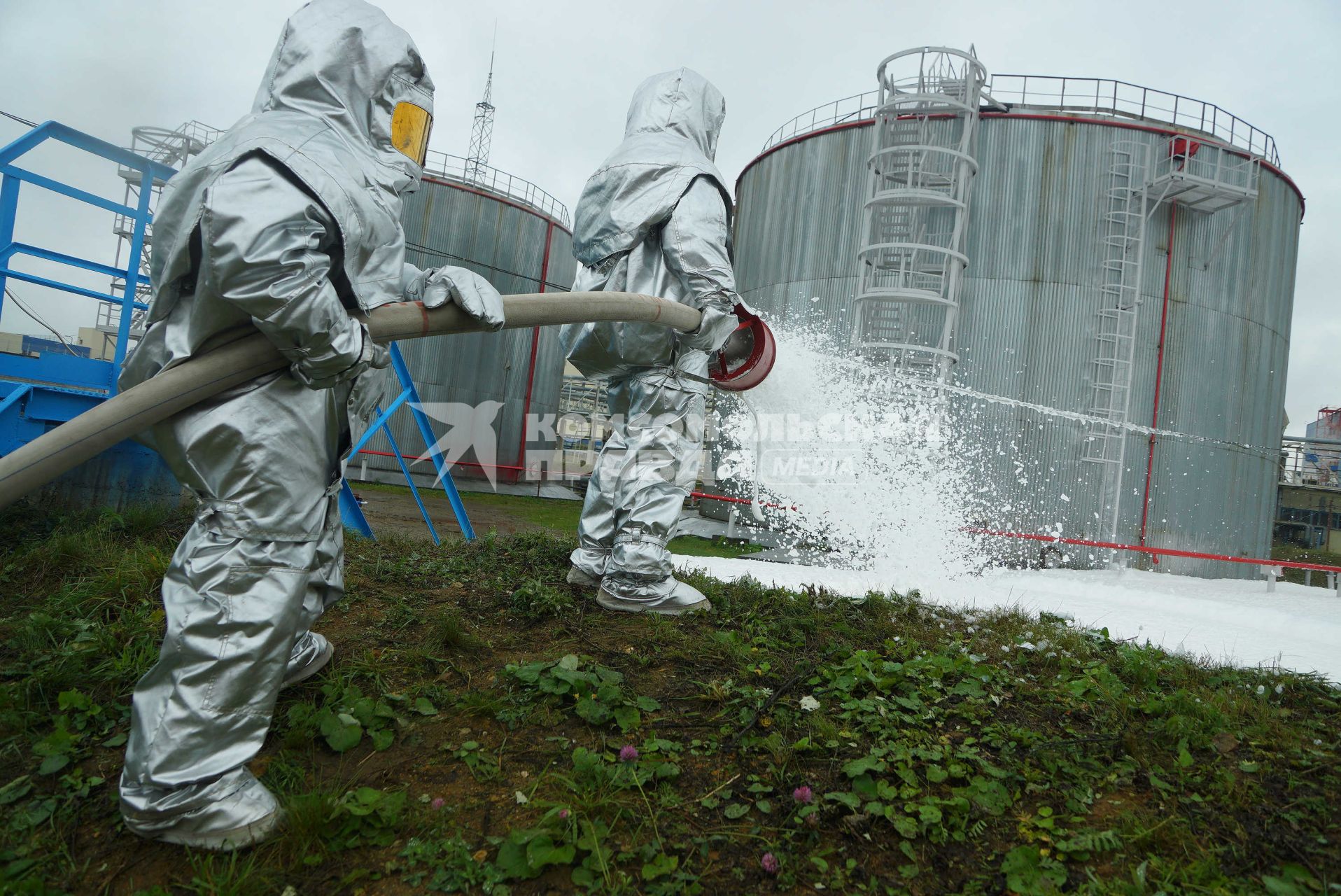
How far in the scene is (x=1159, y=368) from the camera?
10008 mm

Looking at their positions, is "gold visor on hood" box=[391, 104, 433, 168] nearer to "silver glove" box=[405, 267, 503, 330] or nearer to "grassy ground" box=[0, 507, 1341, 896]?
"silver glove" box=[405, 267, 503, 330]

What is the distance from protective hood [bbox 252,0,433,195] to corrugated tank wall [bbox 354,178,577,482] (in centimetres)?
1060

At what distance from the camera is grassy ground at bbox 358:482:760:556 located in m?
8.00

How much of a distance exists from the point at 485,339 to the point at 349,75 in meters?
12.1

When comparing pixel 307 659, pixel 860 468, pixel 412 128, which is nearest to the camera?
pixel 307 659

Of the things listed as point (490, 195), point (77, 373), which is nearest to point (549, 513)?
point (77, 373)

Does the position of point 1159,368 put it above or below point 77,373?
above

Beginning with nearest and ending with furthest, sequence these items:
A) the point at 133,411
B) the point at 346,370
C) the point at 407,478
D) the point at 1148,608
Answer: the point at 133,411
the point at 346,370
the point at 1148,608
the point at 407,478

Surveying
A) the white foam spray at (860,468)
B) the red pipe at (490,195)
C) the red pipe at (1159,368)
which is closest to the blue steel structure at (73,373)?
the white foam spray at (860,468)

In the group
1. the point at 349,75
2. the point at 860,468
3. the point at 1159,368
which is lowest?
the point at 860,468

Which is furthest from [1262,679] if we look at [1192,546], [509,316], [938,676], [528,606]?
[1192,546]

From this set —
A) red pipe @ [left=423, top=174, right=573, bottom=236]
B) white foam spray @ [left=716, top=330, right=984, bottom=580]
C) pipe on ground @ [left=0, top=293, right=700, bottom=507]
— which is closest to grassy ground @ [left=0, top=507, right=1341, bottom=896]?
pipe on ground @ [left=0, top=293, right=700, bottom=507]

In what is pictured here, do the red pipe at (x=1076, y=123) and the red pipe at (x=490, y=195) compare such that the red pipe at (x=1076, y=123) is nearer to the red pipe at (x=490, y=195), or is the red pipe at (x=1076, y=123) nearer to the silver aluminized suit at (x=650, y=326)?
the red pipe at (x=490, y=195)

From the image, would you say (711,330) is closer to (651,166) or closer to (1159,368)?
(651,166)
